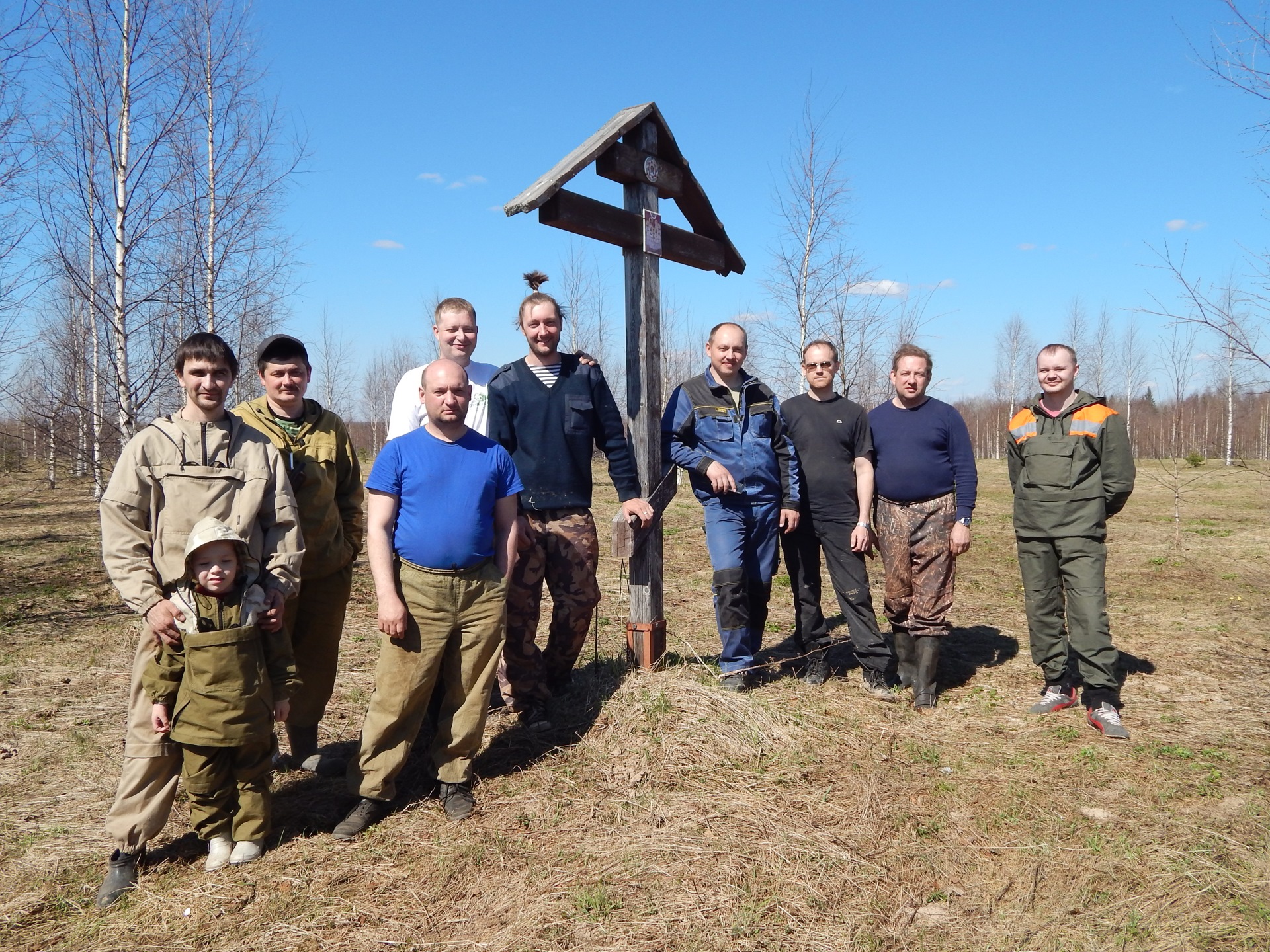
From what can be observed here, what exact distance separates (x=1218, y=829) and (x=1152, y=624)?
4307mm

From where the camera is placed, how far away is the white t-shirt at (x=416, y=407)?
4.13 metres

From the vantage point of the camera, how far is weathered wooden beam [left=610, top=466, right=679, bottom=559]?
4375mm

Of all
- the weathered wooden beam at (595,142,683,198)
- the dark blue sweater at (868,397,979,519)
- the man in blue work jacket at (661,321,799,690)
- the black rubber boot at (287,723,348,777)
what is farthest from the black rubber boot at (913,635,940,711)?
the black rubber boot at (287,723,348,777)

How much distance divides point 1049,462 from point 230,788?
4.62m

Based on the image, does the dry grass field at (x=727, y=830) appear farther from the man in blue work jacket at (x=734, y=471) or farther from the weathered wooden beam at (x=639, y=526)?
Result: the weathered wooden beam at (x=639, y=526)

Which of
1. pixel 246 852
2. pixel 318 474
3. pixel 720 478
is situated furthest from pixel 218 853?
pixel 720 478

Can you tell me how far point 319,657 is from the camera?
3.92 meters

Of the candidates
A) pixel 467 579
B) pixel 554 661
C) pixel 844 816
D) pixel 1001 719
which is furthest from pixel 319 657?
pixel 1001 719

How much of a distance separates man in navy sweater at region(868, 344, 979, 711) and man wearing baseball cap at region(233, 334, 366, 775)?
10.5 feet

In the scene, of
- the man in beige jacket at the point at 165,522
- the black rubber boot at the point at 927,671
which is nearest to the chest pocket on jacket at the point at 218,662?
the man in beige jacket at the point at 165,522

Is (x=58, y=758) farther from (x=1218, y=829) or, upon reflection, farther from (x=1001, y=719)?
(x=1218, y=829)

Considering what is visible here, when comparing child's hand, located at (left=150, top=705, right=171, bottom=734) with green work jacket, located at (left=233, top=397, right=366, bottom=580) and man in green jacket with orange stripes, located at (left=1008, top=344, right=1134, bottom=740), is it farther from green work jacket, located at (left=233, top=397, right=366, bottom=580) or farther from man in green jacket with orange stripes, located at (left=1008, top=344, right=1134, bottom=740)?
man in green jacket with orange stripes, located at (left=1008, top=344, right=1134, bottom=740)

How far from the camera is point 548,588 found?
4.30 meters

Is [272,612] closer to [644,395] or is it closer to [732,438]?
[644,395]
